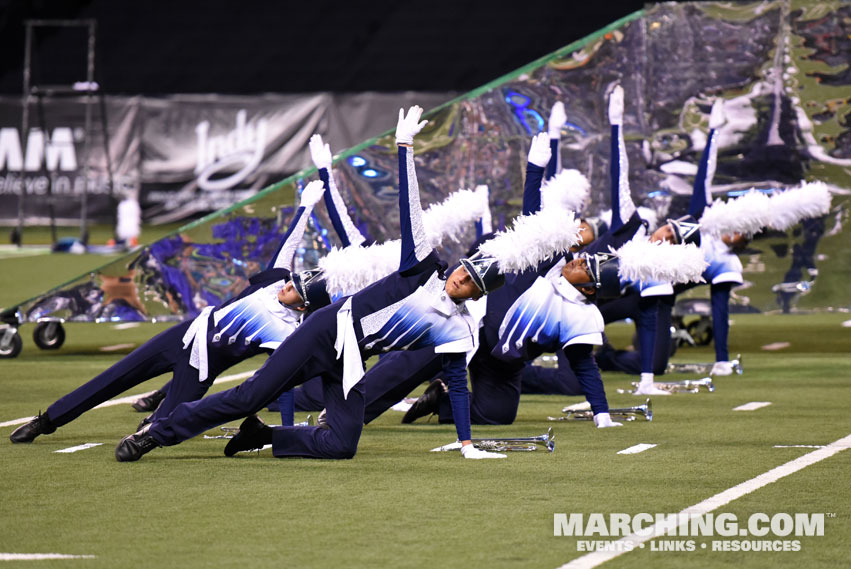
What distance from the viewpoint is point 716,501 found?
5.55 metres

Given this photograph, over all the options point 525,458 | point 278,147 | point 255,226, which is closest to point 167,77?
point 278,147

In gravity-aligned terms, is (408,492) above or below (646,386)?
above

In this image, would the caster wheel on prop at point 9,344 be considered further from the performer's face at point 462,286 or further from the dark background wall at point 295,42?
the dark background wall at point 295,42

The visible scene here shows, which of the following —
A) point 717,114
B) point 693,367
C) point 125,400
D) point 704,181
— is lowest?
point 693,367

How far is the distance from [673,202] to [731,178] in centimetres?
48

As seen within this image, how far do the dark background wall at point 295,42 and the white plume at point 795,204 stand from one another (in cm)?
1620

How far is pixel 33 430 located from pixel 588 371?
9.26 ft

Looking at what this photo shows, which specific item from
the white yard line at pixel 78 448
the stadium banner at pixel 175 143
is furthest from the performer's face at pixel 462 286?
the stadium banner at pixel 175 143

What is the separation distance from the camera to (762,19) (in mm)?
11438

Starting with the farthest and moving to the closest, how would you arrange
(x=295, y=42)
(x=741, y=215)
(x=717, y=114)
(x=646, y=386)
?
(x=295, y=42)
(x=717, y=114)
(x=646, y=386)
(x=741, y=215)

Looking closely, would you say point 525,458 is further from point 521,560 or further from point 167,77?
point 167,77

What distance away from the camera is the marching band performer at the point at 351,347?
6.38 metres

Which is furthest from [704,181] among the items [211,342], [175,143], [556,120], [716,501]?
[175,143]

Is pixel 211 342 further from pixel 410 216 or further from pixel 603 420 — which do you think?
pixel 603 420
